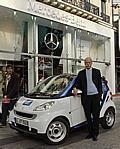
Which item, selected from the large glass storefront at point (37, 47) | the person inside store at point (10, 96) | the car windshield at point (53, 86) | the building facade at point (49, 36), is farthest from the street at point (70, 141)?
the building facade at point (49, 36)

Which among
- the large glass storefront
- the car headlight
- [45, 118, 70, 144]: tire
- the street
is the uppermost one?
the large glass storefront

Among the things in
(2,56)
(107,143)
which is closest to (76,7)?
(2,56)

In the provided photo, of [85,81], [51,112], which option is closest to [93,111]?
[85,81]

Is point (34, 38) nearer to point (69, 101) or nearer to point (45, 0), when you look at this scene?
point (45, 0)

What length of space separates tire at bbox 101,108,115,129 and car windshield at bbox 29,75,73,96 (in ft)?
4.97

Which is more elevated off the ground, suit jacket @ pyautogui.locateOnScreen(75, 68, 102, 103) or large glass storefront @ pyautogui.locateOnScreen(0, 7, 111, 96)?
large glass storefront @ pyautogui.locateOnScreen(0, 7, 111, 96)

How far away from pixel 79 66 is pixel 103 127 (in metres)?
11.8

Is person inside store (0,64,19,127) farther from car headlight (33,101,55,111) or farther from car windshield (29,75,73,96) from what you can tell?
car headlight (33,101,55,111)

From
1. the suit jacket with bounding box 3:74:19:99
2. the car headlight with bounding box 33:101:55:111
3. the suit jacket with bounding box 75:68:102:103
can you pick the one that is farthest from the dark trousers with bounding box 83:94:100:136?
the suit jacket with bounding box 3:74:19:99

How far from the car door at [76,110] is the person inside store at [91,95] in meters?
0.12

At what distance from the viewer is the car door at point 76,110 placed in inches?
299

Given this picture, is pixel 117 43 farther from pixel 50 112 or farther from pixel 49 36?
pixel 50 112

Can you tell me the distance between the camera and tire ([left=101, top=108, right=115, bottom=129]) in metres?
8.71

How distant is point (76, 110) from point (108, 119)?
5.13ft
